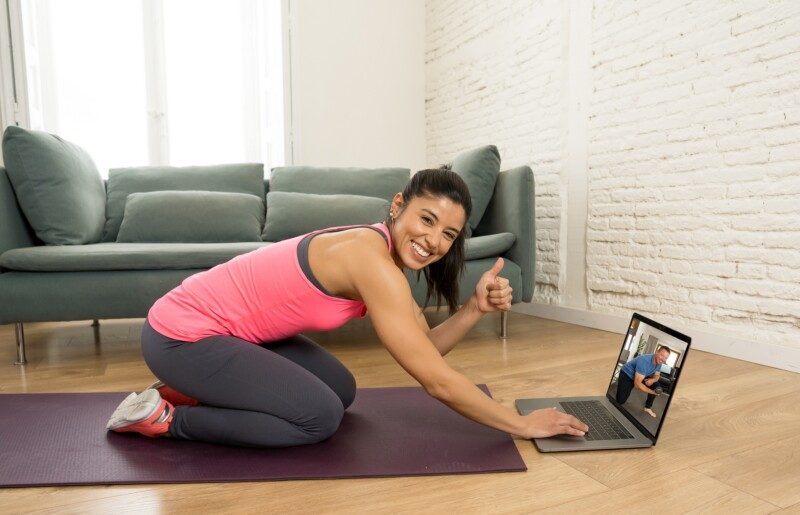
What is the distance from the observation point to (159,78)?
3.95m

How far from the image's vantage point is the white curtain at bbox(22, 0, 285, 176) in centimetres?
373

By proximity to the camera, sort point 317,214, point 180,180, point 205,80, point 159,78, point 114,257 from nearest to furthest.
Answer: point 114,257
point 317,214
point 180,180
point 159,78
point 205,80

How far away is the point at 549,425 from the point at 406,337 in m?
0.40

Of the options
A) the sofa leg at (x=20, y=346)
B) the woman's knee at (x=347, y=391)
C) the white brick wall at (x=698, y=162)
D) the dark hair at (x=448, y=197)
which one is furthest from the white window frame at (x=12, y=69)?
the white brick wall at (x=698, y=162)

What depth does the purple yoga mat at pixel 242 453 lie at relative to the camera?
1188mm

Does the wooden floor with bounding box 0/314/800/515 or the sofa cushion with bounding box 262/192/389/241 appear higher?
the sofa cushion with bounding box 262/192/389/241

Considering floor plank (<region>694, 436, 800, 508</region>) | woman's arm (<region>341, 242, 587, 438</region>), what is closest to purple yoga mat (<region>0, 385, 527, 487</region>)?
woman's arm (<region>341, 242, 587, 438</region>)

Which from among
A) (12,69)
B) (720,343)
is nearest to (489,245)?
(720,343)

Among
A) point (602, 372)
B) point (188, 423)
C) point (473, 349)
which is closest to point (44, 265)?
point (188, 423)

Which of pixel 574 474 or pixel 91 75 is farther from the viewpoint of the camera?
pixel 91 75

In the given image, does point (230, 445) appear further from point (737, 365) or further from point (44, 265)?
point (737, 365)

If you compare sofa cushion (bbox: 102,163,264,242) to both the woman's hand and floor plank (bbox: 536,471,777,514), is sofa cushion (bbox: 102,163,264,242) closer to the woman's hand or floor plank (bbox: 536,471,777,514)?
the woman's hand

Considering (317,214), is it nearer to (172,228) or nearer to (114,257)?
(172,228)

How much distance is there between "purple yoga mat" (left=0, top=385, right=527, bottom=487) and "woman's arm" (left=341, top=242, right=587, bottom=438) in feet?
0.46
